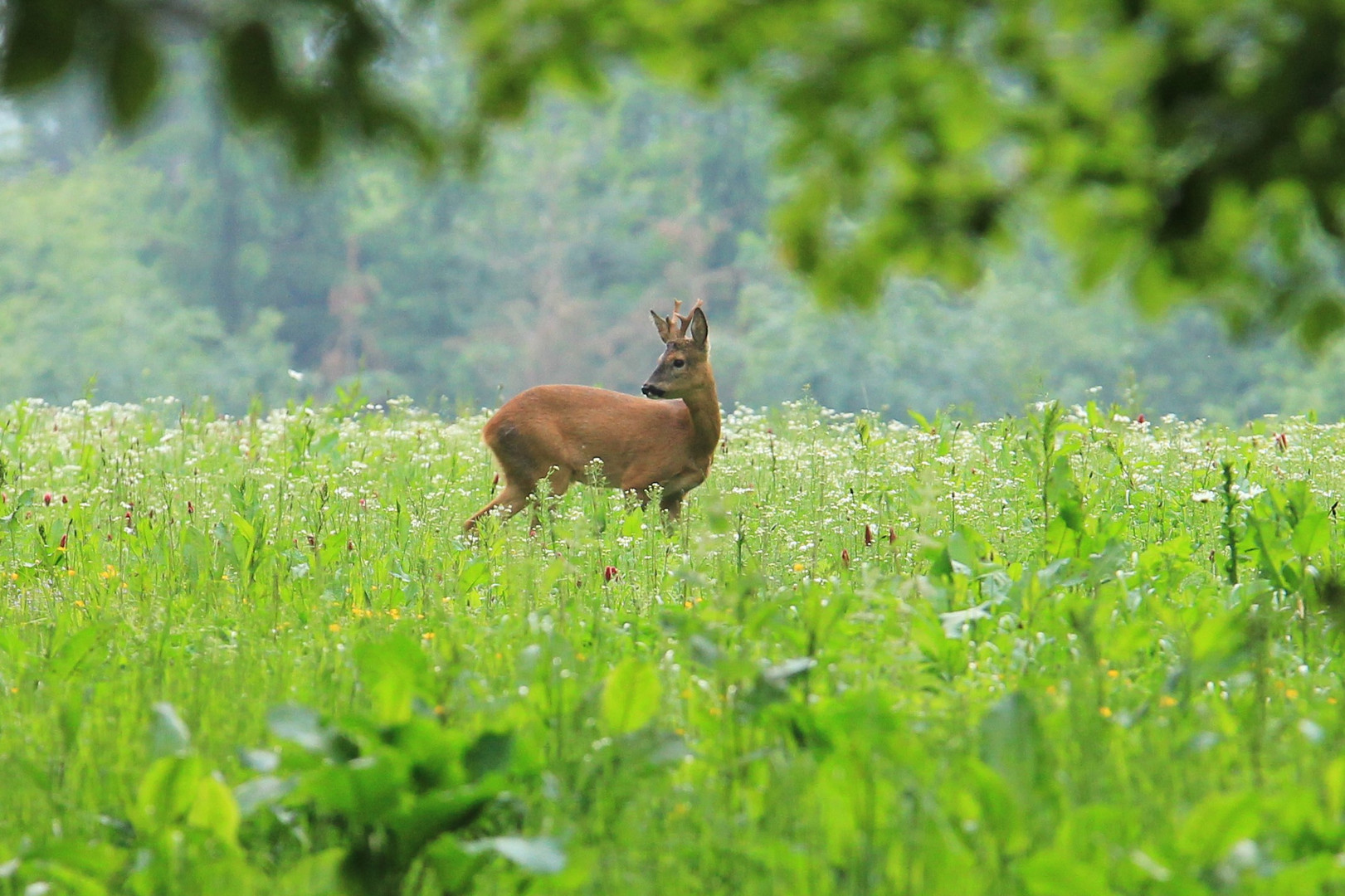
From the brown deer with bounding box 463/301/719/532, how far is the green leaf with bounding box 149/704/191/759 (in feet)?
18.4

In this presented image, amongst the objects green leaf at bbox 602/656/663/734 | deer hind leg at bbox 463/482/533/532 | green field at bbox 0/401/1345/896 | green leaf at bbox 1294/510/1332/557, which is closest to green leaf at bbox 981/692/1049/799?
green field at bbox 0/401/1345/896

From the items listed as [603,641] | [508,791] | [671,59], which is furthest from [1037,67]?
[603,641]

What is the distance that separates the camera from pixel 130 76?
171 centimetres

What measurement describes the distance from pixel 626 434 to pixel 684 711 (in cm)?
535

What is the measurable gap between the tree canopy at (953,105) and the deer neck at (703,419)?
21.6 feet

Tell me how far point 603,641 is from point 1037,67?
2.59 meters

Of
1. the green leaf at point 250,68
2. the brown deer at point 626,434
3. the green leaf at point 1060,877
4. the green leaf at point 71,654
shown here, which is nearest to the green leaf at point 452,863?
the green leaf at point 1060,877

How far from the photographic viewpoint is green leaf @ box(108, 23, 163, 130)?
170 cm

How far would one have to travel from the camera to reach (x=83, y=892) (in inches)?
94.0

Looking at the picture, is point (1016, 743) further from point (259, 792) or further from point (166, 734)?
point (166, 734)

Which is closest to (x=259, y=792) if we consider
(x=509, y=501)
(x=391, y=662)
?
(x=391, y=662)

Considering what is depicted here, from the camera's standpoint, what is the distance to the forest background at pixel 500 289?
2830 centimetres

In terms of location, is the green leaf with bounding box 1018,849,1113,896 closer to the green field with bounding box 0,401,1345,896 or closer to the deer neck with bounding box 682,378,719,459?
the green field with bounding box 0,401,1345,896

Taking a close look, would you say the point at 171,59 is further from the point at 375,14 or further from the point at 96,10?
the point at 375,14
